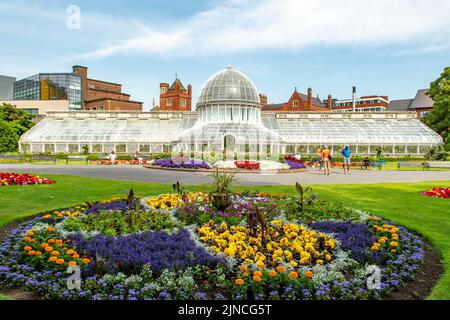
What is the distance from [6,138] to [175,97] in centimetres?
5803

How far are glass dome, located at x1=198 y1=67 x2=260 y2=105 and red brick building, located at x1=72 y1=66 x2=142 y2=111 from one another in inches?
2148

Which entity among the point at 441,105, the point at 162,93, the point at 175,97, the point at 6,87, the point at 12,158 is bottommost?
the point at 12,158

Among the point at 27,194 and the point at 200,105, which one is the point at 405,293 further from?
the point at 200,105

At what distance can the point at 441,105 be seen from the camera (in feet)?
167

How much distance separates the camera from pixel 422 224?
31.0 feet

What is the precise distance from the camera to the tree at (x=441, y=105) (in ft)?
167

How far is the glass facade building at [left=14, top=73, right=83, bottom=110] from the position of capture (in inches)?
4210

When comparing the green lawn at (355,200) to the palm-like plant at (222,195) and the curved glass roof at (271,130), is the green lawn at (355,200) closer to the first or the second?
the palm-like plant at (222,195)

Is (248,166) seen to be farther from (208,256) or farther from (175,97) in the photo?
(175,97)

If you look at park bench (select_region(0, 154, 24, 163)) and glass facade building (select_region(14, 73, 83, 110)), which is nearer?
park bench (select_region(0, 154, 24, 163))

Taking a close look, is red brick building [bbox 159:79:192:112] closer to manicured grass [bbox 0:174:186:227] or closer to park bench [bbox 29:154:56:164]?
park bench [bbox 29:154:56:164]

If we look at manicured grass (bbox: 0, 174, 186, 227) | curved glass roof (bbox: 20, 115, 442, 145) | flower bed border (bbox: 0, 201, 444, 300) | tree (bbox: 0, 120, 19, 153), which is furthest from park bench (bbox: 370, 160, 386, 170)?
tree (bbox: 0, 120, 19, 153)

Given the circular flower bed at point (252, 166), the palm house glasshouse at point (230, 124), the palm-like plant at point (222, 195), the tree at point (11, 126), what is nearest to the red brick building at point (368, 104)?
the palm house glasshouse at point (230, 124)

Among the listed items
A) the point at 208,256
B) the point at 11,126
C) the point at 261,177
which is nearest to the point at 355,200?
the point at 208,256
